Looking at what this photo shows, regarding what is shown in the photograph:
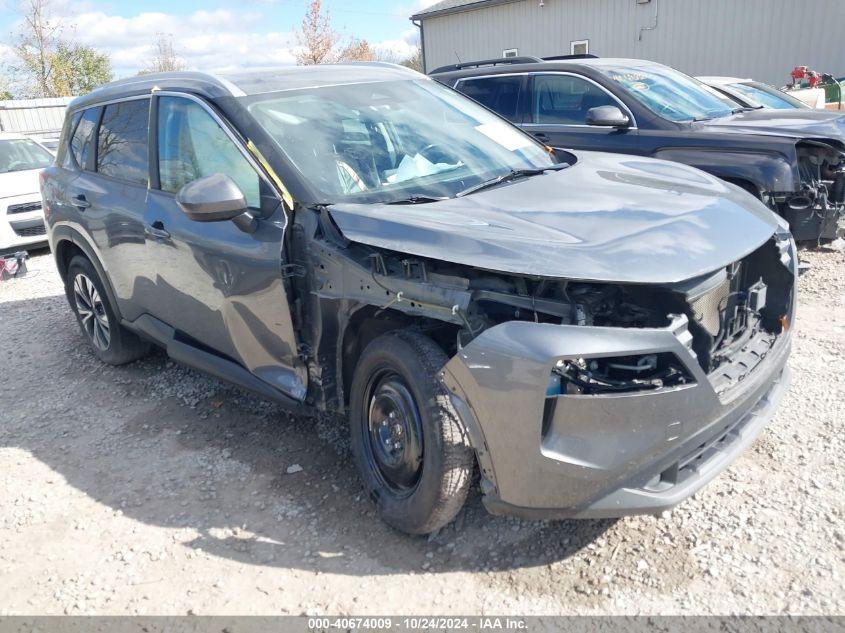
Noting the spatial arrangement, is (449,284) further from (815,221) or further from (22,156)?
(22,156)

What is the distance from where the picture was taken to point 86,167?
4.71m

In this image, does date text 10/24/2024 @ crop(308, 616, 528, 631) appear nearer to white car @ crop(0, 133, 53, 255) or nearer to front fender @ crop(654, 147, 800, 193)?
front fender @ crop(654, 147, 800, 193)

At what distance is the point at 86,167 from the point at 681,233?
13.1 ft

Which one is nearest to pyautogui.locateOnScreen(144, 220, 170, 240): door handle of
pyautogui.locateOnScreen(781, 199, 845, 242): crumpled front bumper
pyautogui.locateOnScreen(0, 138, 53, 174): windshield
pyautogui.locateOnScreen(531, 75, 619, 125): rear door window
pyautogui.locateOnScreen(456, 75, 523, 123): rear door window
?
pyautogui.locateOnScreen(456, 75, 523, 123): rear door window

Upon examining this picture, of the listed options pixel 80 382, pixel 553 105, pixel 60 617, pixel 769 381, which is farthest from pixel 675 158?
pixel 60 617

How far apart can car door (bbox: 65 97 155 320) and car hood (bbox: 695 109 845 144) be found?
4725 millimetres

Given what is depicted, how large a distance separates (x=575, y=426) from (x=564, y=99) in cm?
537

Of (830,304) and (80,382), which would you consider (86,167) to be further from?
(830,304)

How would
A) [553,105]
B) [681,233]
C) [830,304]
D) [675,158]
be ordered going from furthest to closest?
[553,105] → [675,158] → [830,304] → [681,233]

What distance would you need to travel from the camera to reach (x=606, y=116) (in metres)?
5.97

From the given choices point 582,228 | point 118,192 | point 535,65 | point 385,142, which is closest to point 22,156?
point 118,192

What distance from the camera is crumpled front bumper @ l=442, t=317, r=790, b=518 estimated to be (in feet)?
7.23

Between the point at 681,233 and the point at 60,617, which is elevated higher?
the point at 681,233

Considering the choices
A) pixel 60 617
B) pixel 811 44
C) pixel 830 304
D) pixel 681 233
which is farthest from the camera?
pixel 811 44
